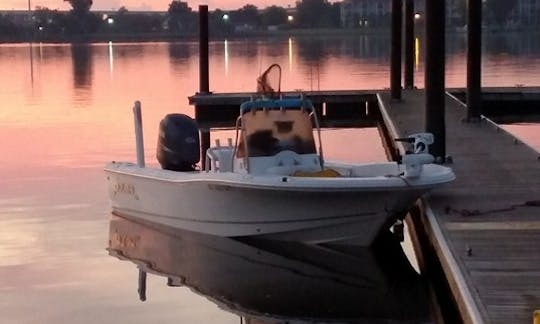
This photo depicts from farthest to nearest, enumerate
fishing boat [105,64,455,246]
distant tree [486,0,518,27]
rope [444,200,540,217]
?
distant tree [486,0,518,27]
fishing boat [105,64,455,246]
rope [444,200,540,217]

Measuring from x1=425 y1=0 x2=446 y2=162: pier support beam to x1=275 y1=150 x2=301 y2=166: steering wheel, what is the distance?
9.52 feet

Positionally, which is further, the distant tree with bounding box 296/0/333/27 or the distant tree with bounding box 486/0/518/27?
the distant tree with bounding box 296/0/333/27

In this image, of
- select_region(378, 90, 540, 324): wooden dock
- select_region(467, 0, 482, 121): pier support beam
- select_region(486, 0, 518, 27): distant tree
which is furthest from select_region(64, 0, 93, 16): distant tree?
select_region(378, 90, 540, 324): wooden dock

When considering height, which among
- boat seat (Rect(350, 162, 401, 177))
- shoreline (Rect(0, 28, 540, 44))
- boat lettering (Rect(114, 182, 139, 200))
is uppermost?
shoreline (Rect(0, 28, 540, 44))

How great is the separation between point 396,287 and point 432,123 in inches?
167

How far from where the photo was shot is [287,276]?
1238 centimetres

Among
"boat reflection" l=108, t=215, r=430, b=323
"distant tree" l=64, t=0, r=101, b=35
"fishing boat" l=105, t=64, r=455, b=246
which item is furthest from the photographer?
"distant tree" l=64, t=0, r=101, b=35

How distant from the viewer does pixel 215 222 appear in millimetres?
13570

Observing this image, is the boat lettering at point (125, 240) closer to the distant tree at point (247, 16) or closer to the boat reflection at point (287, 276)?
the boat reflection at point (287, 276)

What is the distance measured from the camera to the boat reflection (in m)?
11.1

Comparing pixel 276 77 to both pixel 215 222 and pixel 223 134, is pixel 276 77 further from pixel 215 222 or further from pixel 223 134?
pixel 223 134

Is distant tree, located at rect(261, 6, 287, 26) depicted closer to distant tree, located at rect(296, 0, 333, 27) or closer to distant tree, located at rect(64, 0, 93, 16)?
distant tree, located at rect(296, 0, 333, 27)

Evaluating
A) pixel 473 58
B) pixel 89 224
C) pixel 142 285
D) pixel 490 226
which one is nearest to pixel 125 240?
pixel 89 224

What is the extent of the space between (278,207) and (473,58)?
886 cm
